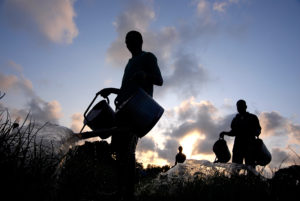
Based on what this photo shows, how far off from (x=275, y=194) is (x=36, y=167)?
2.19 metres

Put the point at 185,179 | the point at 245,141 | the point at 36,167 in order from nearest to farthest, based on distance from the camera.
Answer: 1. the point at 36,167
2. the point at 185,179
3. the point at 245,141

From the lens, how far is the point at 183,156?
1180cm

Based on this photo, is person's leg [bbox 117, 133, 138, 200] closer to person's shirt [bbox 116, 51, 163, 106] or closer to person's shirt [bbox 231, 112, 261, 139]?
person's shirt [bbox 116, 51, 163, 106]

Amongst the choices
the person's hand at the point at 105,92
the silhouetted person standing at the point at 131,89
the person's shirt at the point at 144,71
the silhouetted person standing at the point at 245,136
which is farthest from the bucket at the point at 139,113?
the silhouetted person standing at the point at 245,136

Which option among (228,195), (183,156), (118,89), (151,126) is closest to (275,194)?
(228,195)

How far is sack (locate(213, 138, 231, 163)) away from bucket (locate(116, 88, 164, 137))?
3.71 meters

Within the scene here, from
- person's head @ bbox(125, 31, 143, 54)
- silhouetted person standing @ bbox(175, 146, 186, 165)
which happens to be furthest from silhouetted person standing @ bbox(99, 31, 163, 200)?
silhouetted person standing @ bbox(175, 146, 186, 165)

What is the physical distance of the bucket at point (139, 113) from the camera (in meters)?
2.05

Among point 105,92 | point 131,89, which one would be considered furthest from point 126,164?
point 105,92

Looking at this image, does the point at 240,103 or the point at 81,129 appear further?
the point at 240,103

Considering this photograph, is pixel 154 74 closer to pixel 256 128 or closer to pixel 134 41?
pixel 134 41

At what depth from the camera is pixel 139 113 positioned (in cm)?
207

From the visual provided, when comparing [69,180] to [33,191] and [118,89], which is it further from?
[33,191]

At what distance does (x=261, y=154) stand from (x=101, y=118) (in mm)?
3371
